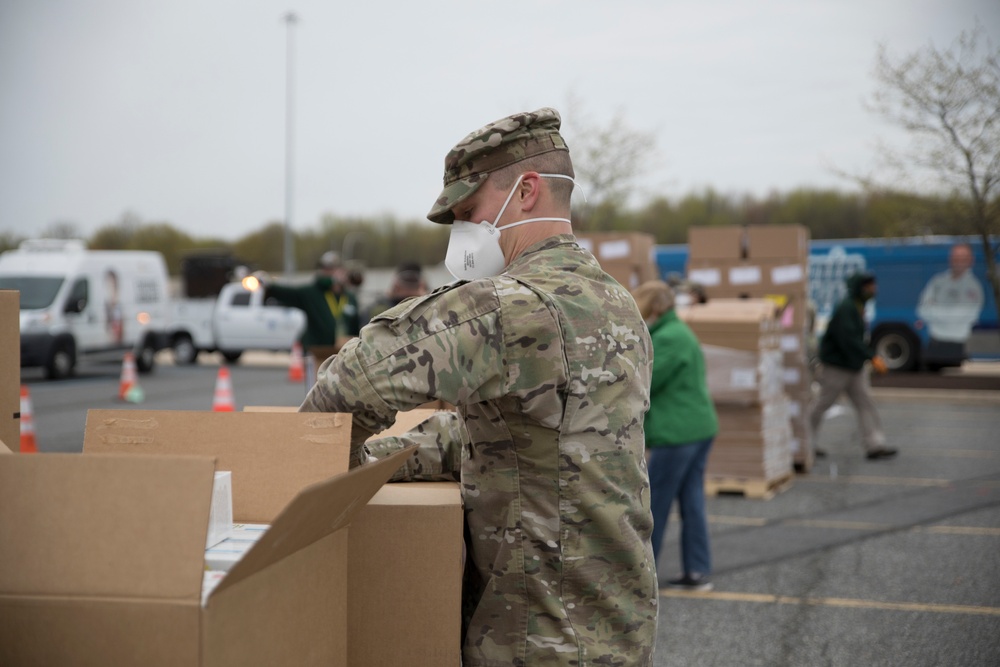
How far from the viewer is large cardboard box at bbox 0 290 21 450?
2.33 meters

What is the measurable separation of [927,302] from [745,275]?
552 inches

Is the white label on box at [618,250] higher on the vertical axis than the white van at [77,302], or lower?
higher

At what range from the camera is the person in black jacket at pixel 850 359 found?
11.1m

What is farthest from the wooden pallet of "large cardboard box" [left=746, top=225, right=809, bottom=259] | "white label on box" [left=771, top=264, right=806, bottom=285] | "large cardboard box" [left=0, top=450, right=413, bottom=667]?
"large cardboard box" [left=0, top=450, right=413, bottom=667]

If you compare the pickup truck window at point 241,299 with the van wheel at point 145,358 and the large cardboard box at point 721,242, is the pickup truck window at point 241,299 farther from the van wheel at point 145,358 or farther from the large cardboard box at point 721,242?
the large cardboard box at point 721,242

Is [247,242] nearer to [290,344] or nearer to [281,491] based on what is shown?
[290,344]

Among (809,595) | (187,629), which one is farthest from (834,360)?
(187,629)

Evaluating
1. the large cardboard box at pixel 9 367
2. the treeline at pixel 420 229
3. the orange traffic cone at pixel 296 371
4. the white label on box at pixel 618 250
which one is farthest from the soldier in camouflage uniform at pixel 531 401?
the orange traffic cone at pixel 296 371

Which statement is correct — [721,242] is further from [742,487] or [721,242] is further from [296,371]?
[296,371]

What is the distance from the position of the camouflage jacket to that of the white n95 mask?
3.8 inches

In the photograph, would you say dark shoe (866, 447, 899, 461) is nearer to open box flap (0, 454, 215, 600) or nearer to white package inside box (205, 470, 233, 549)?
white package inside box (205, 470, 233, 549)

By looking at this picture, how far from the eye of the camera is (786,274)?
36.3 feet

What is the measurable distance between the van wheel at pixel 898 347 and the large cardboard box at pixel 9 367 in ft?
77.1

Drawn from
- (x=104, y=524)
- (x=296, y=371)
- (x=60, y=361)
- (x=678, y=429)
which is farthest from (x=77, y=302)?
(x=104, y=524)
